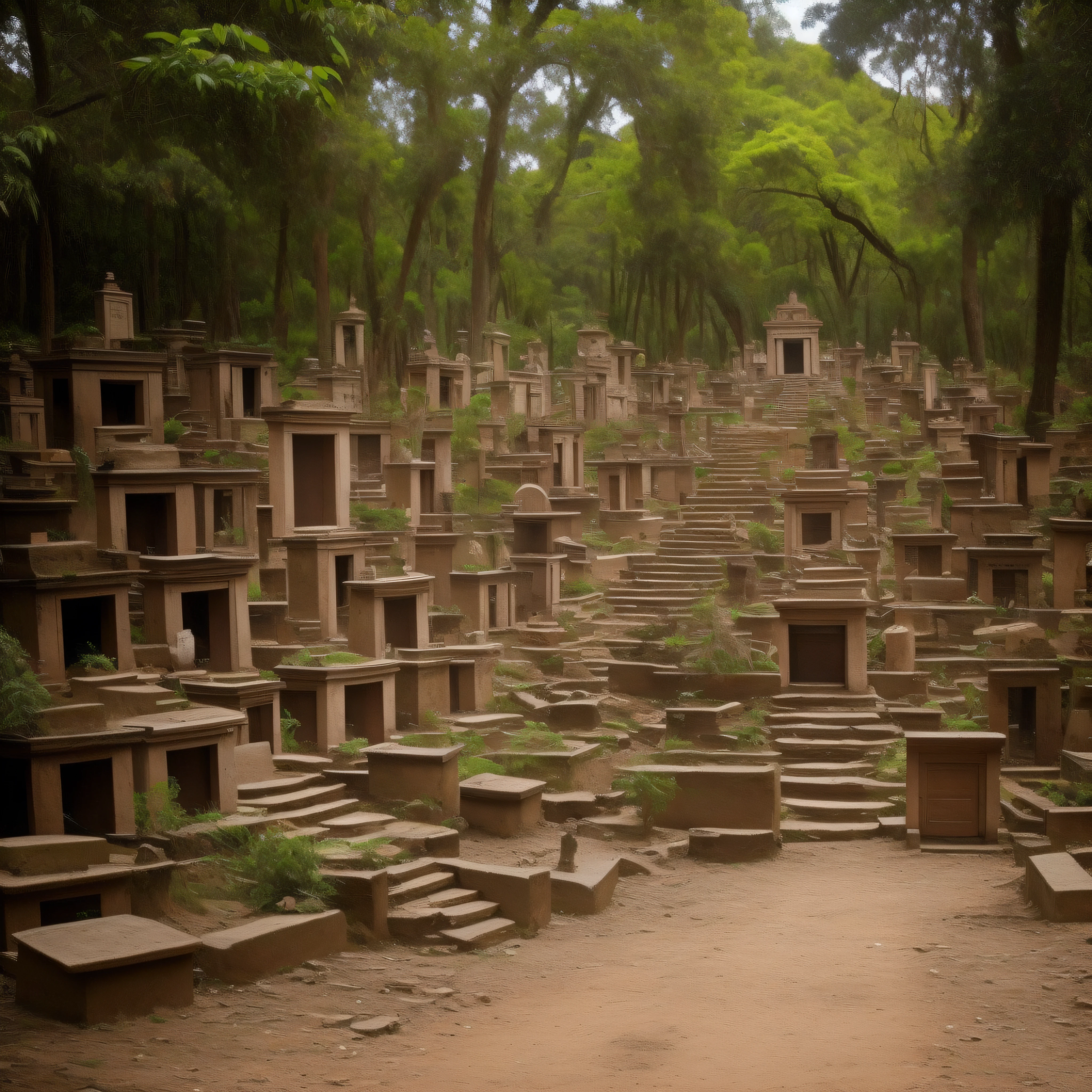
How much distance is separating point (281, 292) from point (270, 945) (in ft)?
105

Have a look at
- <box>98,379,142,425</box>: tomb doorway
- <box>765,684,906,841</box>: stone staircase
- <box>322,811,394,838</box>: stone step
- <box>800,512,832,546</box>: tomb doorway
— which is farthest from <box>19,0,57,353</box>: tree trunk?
<box>800,512,832,546</box>: tomb doorway

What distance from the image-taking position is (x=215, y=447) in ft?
85.2

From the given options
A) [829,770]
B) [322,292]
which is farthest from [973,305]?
[829,770]

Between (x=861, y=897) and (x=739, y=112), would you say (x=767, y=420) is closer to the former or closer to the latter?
(x=739, y=112)

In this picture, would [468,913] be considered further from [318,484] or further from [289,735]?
[318,484]

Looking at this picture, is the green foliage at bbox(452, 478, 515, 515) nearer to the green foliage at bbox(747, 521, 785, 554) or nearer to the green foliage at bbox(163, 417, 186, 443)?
the green foliage at bbox(747, 521, 785, 554)

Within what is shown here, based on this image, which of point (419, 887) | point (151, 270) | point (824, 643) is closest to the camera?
point (419, 887)

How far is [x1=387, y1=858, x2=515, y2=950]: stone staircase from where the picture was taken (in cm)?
1146

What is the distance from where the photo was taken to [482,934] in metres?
11.5

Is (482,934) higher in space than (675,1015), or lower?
lower

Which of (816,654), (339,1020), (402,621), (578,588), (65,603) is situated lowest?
(339,1020)

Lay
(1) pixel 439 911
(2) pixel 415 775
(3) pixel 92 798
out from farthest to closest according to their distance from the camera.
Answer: (2) pixel 415 775
(3) pixel 92 798
(1) pixel 439 911

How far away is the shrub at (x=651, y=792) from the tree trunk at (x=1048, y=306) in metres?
20.9

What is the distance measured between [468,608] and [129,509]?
6.82m
